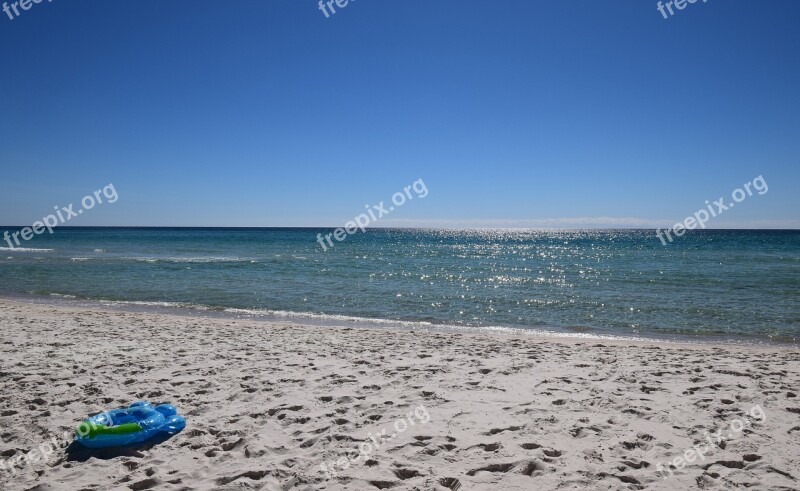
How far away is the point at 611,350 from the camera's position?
980 cm

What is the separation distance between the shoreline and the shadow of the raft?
795 centimetres

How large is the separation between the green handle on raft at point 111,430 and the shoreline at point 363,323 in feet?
25.9

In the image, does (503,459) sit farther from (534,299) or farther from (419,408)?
(534,299)

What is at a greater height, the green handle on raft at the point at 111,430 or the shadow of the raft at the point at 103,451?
the green handle on raft at the point at 111,430

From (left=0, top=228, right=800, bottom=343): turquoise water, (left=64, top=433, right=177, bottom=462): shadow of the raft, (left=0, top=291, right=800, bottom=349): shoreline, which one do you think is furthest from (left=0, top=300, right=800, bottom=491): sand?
(left=0, top=228, right=800, bottom=343): turquoise water

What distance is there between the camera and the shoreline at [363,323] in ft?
39.4

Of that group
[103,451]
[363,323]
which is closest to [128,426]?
[103,451]

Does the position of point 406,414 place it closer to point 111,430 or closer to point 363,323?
point 111,430

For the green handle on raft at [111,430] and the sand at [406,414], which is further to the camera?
the green handle on raft at [111,430]

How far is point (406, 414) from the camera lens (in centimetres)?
586

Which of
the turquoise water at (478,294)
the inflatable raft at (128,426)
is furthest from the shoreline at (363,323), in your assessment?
the inflatable raft at (128,426)

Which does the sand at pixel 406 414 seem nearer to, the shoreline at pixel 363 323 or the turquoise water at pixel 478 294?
the shoreline at pixel 363 323

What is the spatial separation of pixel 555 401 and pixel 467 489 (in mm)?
2601

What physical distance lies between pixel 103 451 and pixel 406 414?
135 inches
